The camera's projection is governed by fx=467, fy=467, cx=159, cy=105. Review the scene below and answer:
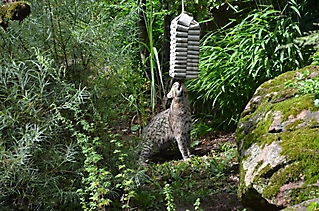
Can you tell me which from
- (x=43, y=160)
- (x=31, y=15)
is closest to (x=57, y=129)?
(x=43, y=160)

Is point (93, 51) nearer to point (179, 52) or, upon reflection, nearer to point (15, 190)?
point (179, 52)

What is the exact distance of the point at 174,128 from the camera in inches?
180

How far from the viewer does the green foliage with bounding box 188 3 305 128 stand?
16.1ft

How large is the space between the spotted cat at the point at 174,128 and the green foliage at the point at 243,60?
86 centimetres

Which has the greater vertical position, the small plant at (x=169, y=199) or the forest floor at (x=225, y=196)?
the small plant at (x=169, y=199)

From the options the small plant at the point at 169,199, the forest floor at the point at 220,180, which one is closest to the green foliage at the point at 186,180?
the forest floor at the point at 220,180

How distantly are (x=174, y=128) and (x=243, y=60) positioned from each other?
3.83 feet

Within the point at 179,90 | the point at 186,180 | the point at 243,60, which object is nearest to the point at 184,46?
the point at 179,90

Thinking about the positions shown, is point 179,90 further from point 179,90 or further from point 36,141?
point 36,141

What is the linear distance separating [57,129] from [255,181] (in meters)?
1.44

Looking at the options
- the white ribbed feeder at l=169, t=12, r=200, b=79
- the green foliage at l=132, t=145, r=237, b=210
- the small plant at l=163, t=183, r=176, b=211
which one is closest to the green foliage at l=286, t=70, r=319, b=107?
the white ribbed feeder at l=169, t=12, r=200, b=79

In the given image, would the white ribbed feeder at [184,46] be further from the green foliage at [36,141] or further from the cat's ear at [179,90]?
the green foliage at [36,141]

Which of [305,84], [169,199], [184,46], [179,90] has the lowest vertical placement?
[169,199]

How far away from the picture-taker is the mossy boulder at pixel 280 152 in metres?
2.57
